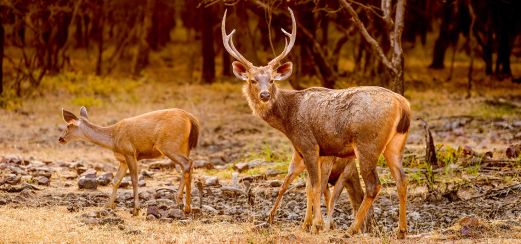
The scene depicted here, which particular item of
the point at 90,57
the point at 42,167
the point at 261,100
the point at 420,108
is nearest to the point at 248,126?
the point at 420,108

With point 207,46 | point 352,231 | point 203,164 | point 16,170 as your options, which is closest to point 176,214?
point 352,231

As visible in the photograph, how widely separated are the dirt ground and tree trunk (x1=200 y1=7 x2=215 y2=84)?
9812mm

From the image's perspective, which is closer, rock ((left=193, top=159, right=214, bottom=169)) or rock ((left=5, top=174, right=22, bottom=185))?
rock ((left=5, top=174, right=22, bottom=185))

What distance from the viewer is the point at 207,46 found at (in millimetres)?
30844

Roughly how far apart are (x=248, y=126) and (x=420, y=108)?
4606 millimetres

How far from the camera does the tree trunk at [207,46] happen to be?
2970 centimetres

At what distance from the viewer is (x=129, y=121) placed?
11.3m

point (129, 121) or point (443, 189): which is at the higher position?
point (129, 121)

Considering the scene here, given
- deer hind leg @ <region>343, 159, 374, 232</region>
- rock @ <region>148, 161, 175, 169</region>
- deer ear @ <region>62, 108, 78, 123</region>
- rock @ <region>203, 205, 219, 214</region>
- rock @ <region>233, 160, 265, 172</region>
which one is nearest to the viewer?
deer hind leg @ <region>343, 159, 374, 232</region>

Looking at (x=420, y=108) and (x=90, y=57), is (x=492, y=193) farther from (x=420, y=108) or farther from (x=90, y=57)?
(x=90, y=57)

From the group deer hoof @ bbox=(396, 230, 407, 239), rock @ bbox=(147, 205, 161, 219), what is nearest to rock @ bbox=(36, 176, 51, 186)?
rock @ bbox=(147, 205, 161, 219)

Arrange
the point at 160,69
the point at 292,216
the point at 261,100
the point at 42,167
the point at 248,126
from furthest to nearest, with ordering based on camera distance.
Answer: the point at 160,69, the point at 248,126, the point at 42,167, the point at 292,216, the point at 261,100

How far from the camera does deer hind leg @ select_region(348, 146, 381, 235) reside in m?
8.94

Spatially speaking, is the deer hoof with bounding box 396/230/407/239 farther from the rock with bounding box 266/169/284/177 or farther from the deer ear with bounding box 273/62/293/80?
the rock with bounding box 266/169/284/177
